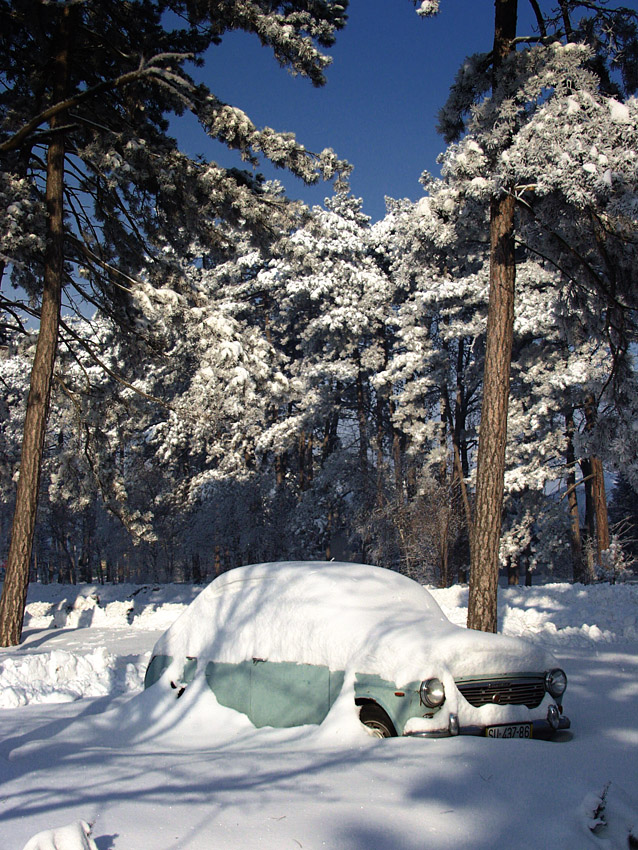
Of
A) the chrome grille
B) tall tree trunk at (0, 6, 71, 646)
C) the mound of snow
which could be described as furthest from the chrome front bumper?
A: tall tree trunk at (0, 6, 71, 646)

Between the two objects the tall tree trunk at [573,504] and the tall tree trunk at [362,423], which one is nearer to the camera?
the tall tree trunk at [573,504]

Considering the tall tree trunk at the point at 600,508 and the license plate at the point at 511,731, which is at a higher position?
the tall tree trunk at the point at 600,508

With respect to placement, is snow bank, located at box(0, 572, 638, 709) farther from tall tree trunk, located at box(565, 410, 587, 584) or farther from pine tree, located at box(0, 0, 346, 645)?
tall tree trunk, located at box(565, 410, 587, 584)

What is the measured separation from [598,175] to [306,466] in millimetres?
34714

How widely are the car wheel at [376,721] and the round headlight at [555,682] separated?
1494 mm

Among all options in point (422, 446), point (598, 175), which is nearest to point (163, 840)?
point (598, 175)

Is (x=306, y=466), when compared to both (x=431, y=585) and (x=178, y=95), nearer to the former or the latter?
(x=431, y=585)

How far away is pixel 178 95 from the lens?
549 inches

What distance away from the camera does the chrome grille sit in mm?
5180

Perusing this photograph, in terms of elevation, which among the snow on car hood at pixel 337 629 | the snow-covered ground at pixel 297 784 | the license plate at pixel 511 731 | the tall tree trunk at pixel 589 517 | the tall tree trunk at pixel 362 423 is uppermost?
the tall tree trunk at pixel 362 423

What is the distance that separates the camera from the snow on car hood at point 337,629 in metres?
5.14

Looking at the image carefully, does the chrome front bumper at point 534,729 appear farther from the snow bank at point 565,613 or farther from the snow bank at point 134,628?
the snow bank at point 565,613

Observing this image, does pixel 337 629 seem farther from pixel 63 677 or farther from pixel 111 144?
pixel 111 144

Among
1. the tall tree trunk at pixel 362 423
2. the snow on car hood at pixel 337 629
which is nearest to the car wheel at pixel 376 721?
the snow on car hood at pixel 337 629
